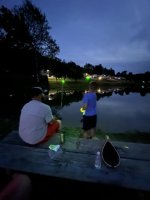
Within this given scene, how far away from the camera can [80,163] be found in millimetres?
4219

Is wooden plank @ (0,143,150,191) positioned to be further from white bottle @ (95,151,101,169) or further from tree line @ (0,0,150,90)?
tree line @ (0,0,150,90)

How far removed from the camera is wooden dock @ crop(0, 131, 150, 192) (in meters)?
3.70

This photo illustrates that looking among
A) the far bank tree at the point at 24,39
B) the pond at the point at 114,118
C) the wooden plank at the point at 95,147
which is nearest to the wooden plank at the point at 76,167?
the wooden plank at the point at 95,147

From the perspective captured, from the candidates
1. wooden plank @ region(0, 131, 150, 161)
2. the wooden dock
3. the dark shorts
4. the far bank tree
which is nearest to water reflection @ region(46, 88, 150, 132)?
the dark shorts

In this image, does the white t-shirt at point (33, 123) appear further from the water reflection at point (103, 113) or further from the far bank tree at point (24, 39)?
the far bank tree at point (24, 39)

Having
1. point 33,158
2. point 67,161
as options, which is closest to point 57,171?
point 67,161

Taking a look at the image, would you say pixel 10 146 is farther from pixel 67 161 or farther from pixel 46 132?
pixel 67 161

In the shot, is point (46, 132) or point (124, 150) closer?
point (124, 150)

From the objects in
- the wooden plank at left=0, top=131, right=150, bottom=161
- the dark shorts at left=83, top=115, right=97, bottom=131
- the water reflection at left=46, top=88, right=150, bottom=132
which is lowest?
the water reflection at left=46, top=88, right=150, bottom=132

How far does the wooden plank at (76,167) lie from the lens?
3.66m

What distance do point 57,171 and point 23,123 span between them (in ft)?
6.14

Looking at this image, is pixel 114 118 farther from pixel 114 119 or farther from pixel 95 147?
pixel 95 147

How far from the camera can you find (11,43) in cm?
5362

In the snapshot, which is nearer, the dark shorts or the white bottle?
the white bottle
